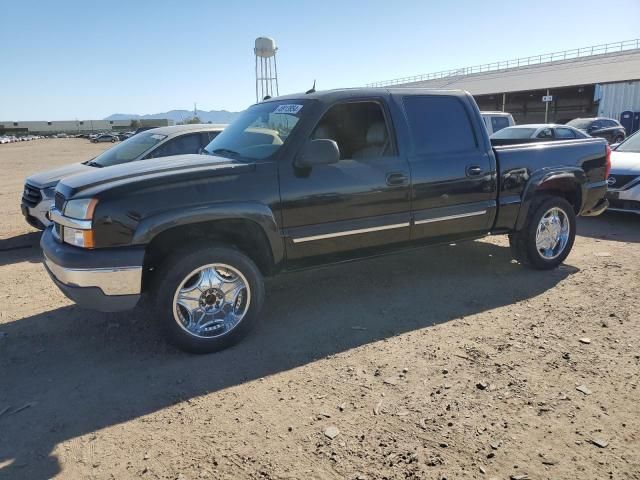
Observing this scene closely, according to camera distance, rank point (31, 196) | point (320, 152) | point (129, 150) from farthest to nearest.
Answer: point (129, 150) < point (31, 196) < point (320, 152)

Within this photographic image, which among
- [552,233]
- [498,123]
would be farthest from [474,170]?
[498,123]

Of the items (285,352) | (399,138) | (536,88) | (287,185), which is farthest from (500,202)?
(536,88)

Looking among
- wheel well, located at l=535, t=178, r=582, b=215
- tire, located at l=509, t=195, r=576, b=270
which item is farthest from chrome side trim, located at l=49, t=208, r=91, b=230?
wheel well, located at l=535, t=178, r=582, b=215

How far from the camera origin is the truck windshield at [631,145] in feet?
30.6

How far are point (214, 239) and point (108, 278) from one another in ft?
2.86

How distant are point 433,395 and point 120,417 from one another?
1997mm

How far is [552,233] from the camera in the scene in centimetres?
576

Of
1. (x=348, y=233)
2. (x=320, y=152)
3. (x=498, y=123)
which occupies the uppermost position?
(x=498, y=123)

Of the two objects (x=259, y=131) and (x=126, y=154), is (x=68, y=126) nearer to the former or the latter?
(x=126, y=154)

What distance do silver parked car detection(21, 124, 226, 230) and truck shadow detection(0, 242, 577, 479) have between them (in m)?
2.77

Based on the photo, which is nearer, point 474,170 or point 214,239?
point 214,239

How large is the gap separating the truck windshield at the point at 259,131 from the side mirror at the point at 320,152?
12.2 inches

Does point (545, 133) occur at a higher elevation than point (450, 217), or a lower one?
higher

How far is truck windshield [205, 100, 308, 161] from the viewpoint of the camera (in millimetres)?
4277
